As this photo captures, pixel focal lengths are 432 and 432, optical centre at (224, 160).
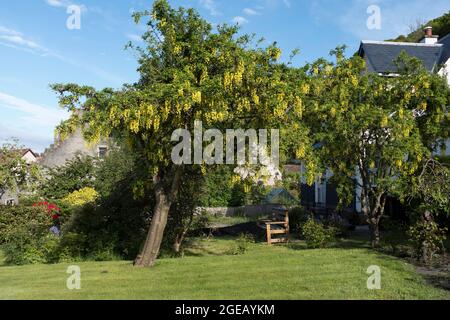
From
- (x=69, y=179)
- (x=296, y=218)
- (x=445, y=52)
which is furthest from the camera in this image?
(x=69, y=179)

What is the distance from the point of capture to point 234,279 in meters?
9.51

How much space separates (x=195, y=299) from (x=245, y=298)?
2.98ft

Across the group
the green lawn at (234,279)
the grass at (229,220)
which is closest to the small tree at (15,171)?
the green lawn at (234,279)

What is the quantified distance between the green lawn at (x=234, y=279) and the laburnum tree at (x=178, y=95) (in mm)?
1392

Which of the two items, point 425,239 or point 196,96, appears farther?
point 425,239

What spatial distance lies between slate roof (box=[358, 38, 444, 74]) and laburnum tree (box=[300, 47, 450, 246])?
972 cm

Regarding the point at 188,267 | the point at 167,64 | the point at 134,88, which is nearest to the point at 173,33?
the point at 167,64

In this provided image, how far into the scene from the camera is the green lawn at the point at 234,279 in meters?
8.21

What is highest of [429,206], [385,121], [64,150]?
[64,150]

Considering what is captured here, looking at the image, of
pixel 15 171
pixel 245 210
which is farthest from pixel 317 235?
pixel 245 210

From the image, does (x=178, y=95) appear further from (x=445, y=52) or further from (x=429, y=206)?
(x=445, y=52)

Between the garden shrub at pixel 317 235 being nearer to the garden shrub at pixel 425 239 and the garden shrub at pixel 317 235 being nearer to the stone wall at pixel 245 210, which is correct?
the garden shrub at pixel 425 239

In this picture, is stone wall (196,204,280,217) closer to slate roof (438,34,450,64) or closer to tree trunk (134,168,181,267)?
slate roof (438,34,450,64)

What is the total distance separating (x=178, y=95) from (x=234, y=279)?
13.9ft
